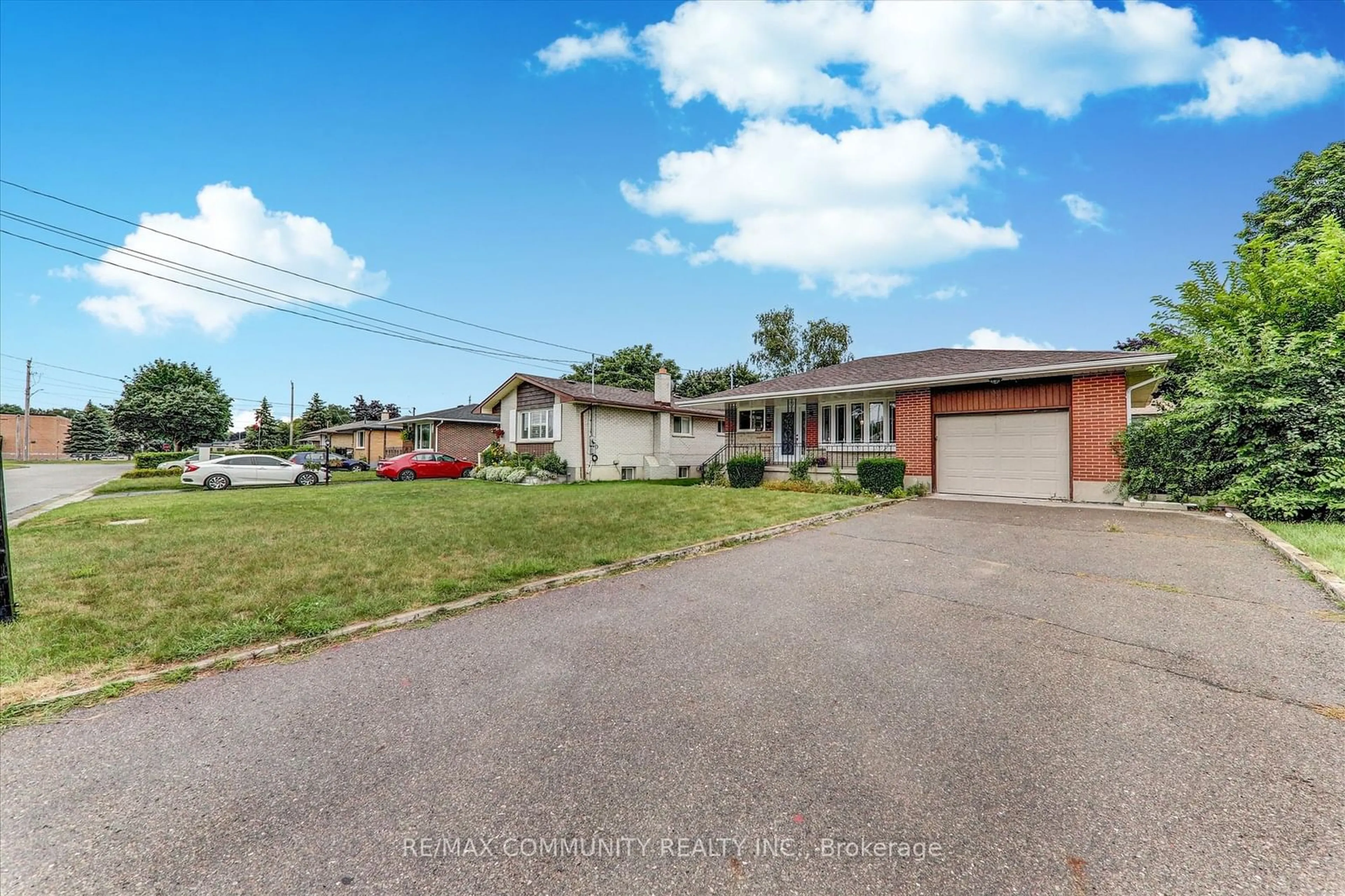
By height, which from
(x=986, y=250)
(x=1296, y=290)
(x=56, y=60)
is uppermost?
(x=56, y=60)

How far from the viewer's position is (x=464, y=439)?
3225cm

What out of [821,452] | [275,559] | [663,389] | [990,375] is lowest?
[275,559]

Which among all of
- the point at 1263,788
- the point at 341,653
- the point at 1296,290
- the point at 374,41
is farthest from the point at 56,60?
the point at 1296,290

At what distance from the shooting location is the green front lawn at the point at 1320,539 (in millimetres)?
6035

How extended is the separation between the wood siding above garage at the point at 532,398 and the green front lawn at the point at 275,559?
380 inches

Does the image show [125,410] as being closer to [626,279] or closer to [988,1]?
[626,279]

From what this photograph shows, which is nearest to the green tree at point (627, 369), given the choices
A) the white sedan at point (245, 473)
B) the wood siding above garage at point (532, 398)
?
the wood siding above garage at point (532, 398)

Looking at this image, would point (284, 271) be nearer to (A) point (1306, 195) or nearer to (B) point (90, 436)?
(A) point (1306, 195)

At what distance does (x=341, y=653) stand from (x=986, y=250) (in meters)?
Answer: 24.0

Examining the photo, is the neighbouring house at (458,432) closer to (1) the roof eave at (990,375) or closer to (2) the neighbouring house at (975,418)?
(2) the neighbouring house at (975,418)

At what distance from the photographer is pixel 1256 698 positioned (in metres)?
3.19

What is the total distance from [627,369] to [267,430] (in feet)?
181

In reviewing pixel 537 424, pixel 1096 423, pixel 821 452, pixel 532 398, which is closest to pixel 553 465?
pixel 537 424

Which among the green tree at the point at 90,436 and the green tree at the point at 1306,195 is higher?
the green tree at the point at 1306,195
